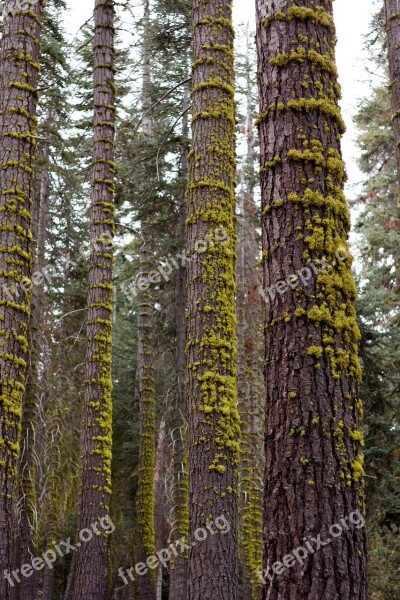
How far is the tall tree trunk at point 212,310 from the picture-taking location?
6.08 m

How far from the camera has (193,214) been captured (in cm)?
684

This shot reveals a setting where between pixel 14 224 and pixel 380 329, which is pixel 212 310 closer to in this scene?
pixel 14 224

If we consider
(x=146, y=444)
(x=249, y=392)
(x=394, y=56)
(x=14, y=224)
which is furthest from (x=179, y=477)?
A: (x=394, y=56)

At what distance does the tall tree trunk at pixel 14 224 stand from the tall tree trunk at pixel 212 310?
1708 millimetres

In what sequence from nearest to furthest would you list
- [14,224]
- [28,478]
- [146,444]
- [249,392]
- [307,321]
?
[307,321], [14,224], [28,478], [146,444], [249,392]

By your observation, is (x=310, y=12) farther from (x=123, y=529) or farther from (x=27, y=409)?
(x=123, y=529)

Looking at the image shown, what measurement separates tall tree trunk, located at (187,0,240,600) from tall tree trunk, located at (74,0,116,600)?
2.95 m

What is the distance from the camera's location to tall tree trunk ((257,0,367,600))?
309 cm

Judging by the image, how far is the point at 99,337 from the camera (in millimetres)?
9359

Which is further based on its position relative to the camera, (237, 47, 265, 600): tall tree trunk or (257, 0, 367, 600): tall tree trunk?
(237, 47, 265, 600): tall tree trunk

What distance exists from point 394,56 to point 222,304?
4349 millimetres

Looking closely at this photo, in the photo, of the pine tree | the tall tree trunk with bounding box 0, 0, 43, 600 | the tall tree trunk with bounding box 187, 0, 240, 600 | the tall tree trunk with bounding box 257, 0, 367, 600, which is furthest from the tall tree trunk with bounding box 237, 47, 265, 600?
the tall tree trunk with bounding box 257, 0, 367, 600

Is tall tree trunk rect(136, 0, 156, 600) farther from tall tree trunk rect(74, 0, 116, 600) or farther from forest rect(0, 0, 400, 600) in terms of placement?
tall tree trunk rect(74, 0, 116, 600)

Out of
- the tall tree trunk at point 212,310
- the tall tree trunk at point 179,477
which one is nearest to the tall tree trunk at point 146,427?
the tall tree trunk at point 179,477
